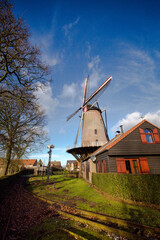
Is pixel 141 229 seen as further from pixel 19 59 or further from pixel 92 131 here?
pixel 92 131

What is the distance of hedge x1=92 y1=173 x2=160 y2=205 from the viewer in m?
7.08

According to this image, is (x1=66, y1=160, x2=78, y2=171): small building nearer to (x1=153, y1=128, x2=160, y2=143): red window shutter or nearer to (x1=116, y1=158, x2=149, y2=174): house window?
(x1=116, y1=158, x2=149, y2=174): house window

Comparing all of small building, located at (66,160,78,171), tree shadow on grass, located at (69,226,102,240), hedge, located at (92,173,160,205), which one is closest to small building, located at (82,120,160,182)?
hedge, located at (92,173,160,205)

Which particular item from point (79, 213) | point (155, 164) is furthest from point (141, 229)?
point (155, 164)

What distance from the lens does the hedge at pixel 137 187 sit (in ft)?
23.2

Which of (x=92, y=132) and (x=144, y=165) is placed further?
(x=92, y=132)

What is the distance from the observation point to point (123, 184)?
808cm

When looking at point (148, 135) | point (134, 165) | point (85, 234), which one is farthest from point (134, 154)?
point (85, 234)

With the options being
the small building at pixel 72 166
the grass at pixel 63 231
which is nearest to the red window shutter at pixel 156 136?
the grass at pixel 63 231

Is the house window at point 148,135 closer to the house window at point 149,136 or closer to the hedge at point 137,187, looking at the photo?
the house window at point 149,136

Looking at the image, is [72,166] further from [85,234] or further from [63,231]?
[85,234]

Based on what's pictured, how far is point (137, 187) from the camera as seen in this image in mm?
7578

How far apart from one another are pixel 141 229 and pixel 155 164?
31.5 feet

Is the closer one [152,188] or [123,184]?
[152,188]
